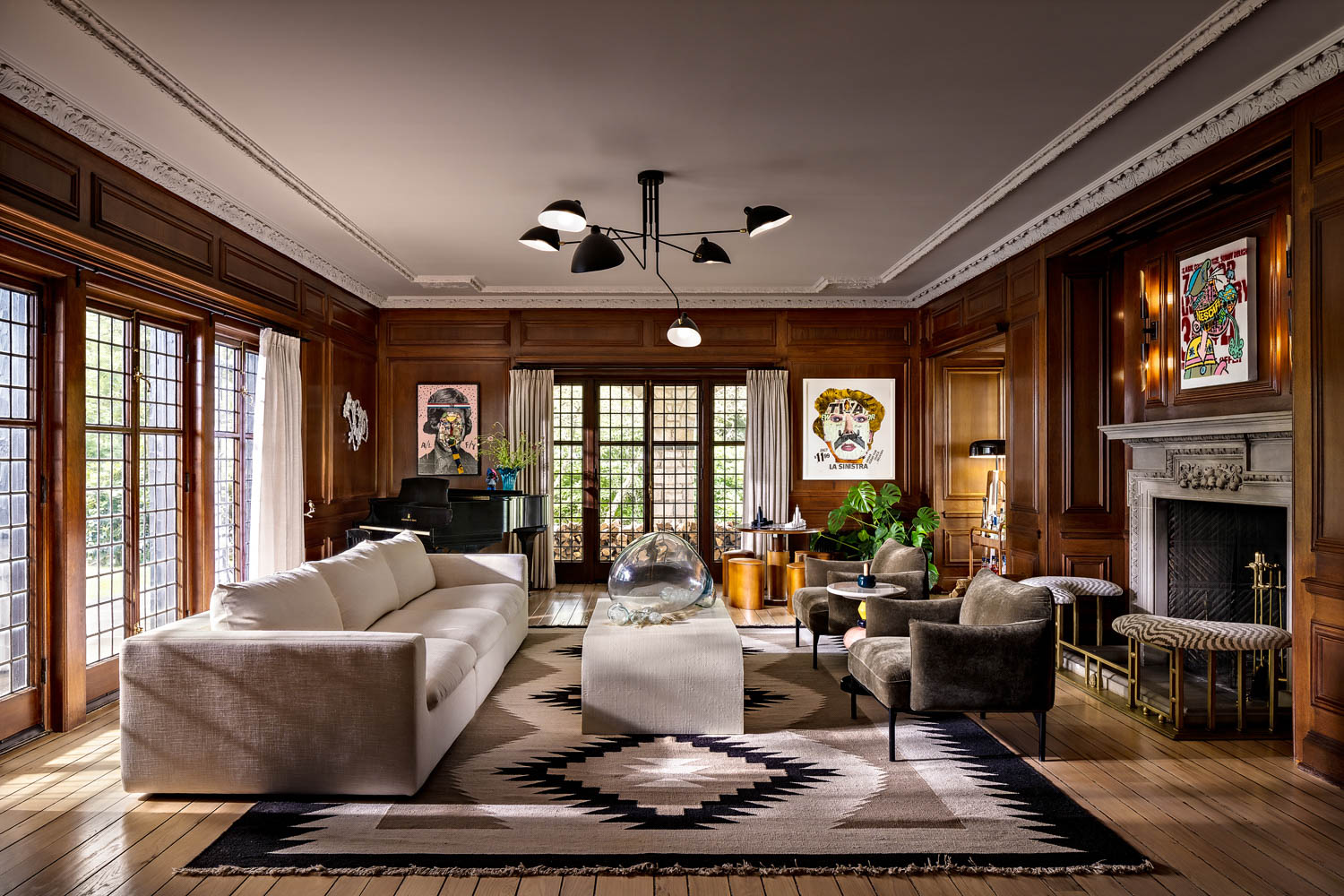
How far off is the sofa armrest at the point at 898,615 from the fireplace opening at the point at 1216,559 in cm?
152

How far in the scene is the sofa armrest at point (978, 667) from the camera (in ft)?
11.3

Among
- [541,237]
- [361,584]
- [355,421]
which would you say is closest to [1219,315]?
[541,237]

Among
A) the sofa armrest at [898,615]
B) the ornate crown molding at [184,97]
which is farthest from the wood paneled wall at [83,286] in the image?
the sofa armrest at [898,615]

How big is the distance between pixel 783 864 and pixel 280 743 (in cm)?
190

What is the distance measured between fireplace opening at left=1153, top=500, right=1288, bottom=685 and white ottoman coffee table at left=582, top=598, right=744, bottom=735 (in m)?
2.81

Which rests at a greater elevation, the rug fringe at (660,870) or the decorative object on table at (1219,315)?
the decorative object on table at (1219,315)

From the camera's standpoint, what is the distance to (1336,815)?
2959 millimetres

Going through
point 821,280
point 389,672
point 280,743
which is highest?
point 821,280

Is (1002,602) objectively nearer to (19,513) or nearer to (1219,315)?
(1219,315)

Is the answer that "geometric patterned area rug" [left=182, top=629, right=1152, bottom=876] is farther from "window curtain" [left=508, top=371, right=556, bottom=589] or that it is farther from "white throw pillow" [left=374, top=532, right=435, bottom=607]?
"window curtain" [left=508, top=371, right=556, bottom=589]

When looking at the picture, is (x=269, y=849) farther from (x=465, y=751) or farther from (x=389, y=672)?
(x=465, y=751)

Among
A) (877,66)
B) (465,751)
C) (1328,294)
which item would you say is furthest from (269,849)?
(1328,294)

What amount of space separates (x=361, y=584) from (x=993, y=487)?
6.00 meters

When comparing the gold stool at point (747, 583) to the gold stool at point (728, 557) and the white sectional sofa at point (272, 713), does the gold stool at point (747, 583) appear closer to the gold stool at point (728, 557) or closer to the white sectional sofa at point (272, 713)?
the gold stool at point (728, 557)
